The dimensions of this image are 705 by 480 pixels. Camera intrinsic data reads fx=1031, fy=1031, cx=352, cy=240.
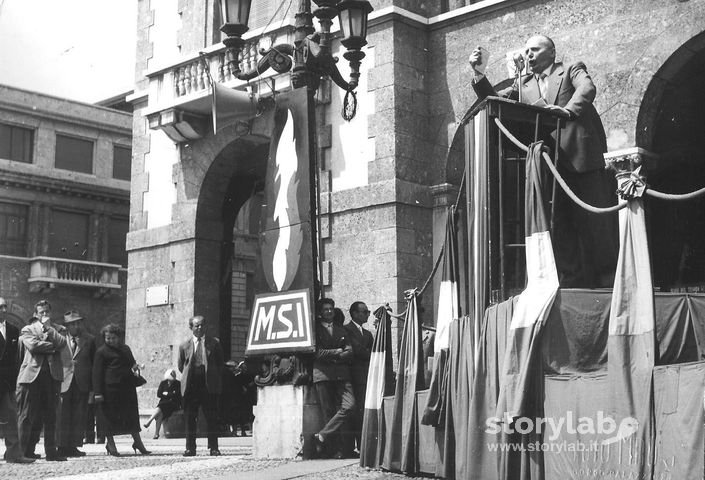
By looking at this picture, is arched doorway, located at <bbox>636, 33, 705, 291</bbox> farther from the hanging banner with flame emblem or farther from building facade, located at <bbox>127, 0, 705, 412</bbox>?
the hanging banner with flame emblem

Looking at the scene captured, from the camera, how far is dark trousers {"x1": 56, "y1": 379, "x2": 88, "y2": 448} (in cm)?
1373

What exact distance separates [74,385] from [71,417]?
19.9 inches

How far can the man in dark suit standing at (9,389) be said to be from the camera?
12.7 m

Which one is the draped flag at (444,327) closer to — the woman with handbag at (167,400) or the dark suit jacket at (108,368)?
the dark suit jacket at (108,368)

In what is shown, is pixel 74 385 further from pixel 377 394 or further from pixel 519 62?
pixel 519 62

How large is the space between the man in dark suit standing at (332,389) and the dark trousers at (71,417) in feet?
13.9

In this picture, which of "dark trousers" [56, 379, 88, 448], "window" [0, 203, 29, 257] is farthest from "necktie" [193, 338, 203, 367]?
"window" [0, 203, 29, 257]

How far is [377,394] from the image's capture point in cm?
1011

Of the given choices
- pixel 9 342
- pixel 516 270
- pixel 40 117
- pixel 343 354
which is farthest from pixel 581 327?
pixel 40 117

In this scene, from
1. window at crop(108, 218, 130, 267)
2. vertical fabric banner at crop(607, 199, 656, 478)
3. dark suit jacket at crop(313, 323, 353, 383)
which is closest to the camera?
vertical fabric banner at crop(607, 199, 656, 478)

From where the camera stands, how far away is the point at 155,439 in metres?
18.1

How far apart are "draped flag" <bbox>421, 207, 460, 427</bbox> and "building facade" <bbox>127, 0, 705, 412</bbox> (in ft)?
7.58

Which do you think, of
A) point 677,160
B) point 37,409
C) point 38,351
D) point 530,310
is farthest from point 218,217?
point 530,310

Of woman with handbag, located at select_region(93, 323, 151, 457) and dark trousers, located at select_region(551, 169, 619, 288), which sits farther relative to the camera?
woman with handbag, located at select_region(93, 323, 151, 457)
